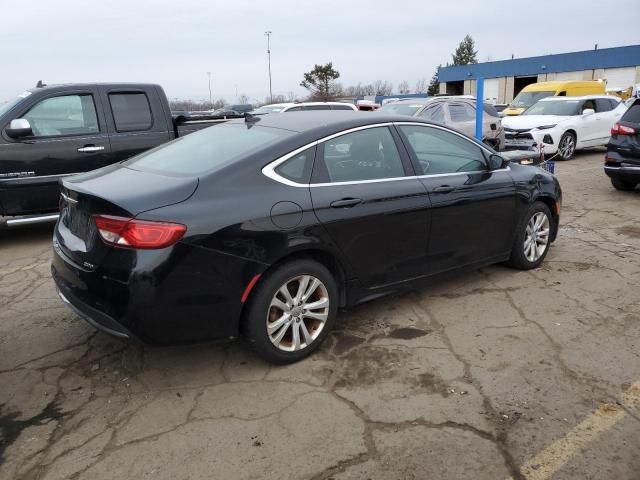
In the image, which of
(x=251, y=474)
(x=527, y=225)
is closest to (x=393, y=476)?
(x=251, y=474)

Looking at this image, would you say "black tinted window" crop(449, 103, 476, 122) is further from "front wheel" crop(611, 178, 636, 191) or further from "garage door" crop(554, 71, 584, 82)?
"garage door" crop(554, 71, 584, 82)

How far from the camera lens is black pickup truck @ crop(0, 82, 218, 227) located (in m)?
6.04

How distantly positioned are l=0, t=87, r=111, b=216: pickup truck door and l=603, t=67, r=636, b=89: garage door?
4646cm

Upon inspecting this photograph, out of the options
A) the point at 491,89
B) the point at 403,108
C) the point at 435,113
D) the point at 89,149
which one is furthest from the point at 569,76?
the point at 89,149

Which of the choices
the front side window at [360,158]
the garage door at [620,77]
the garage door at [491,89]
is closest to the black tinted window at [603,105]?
the front side window at [360,158]

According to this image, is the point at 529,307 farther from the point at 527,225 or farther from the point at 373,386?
the point at 373,386

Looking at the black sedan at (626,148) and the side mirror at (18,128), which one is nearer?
the side mirror at (18,128)

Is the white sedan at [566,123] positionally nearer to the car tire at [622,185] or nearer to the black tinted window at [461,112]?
the black tinted window at [461,112]

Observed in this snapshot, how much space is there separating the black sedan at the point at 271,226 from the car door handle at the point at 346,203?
0.5 inches

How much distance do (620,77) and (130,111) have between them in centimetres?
4708

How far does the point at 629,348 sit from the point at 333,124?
2.57 m

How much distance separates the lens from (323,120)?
3791 millimetres

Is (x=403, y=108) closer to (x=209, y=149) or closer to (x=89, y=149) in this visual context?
(x=89, y=149)

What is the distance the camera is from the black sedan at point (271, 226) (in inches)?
114
